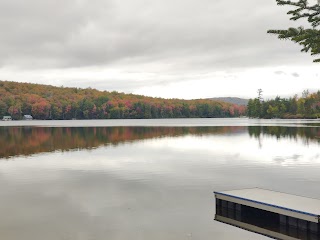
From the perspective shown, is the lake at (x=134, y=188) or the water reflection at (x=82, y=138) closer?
the lake at (x=134, y=188)

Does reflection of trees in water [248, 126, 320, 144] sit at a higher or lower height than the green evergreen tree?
lower

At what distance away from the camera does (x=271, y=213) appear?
23.8m

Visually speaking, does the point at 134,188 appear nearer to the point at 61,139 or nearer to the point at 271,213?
the point at 271,213

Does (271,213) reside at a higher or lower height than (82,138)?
lower

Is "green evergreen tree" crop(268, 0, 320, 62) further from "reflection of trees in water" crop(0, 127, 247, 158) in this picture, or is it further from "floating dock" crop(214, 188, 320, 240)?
"reflection of trees in water" crop(0, 127, 247, 158)

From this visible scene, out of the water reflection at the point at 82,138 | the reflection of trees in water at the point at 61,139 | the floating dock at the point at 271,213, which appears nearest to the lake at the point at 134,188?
the floating dock at the point at 271,213

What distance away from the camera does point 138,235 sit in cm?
2177

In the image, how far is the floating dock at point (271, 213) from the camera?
20.9 metres

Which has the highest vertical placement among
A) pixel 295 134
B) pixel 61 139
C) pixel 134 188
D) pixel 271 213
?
pixel 295 134

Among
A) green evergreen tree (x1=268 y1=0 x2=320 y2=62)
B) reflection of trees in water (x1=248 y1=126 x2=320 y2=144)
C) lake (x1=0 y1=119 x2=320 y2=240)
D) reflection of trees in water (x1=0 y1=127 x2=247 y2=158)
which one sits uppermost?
green evergreen tree (x1=268 y1=0 x2=320 y2=62)

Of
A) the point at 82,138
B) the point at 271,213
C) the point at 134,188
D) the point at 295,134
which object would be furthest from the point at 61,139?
the point at 271,213

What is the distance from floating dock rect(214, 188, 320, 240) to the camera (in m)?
20.9

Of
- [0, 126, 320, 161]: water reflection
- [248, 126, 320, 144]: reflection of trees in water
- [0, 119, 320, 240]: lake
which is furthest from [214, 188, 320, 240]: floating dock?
[248, 126, 320, 144]: reflection of trees in water

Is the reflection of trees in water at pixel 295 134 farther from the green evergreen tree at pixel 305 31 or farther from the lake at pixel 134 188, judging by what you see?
the green evergreen tree at pixel 305 31
